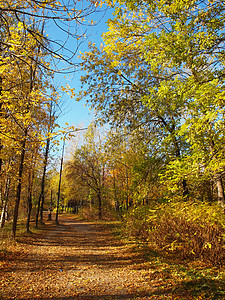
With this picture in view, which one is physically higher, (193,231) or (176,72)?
(176,72)

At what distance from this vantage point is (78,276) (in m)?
5.01

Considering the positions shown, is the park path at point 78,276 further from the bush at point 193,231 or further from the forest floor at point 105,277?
the bush at point 193,231

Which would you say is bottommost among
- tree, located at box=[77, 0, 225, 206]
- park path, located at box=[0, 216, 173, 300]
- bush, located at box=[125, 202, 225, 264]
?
park path, located at box=[0, 216, 173, 300]

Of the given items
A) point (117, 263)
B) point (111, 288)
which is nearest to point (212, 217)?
point (111, 288)

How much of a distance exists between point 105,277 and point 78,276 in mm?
703

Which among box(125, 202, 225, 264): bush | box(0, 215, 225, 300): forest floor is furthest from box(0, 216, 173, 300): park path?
box(125, 202, 225, 264): bush

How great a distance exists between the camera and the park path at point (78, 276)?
400 centimetres

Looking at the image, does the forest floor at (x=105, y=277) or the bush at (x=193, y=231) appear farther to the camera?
the bush at (x=193, y=231)

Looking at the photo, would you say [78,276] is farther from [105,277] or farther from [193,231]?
[193,231]

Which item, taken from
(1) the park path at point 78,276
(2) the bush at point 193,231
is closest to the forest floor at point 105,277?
(1) the park path at point 78,276

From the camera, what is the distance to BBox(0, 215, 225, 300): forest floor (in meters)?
3.91

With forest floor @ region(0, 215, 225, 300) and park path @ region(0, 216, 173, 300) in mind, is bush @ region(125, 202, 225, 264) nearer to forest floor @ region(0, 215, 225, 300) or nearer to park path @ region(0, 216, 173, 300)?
forest floor @ region(0, 215, 225, 300)

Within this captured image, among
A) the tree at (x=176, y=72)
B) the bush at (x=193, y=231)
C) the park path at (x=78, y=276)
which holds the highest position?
the tree at (x=176, y=72)

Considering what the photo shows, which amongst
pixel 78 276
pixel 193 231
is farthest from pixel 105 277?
pixel 193 231
